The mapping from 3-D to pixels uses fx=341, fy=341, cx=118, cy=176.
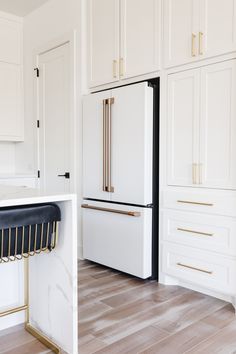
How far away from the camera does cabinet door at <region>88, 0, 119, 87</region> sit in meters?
3.25

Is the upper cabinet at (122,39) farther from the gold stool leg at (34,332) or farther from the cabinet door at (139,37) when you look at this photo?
the gold stool leg at (34,332)

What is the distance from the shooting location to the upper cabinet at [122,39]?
2.91 meters

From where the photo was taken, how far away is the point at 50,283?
1944mm

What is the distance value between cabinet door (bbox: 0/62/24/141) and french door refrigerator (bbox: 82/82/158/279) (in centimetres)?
149

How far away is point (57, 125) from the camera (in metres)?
4.00

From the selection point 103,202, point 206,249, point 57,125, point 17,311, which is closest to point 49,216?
point 17,311

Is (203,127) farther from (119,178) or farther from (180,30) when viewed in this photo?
(119,178)

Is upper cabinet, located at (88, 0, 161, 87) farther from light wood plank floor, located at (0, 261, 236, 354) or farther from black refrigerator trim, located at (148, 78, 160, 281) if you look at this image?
light wood plank floor, located at (0, 261, 236, 354)

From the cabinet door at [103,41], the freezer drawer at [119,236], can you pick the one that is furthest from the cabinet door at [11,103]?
the freezer drawer at [119,236]

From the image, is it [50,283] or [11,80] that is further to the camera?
[11,80]

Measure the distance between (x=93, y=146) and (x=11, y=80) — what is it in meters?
1.88

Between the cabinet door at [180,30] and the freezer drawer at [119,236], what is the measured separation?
4.22 ft

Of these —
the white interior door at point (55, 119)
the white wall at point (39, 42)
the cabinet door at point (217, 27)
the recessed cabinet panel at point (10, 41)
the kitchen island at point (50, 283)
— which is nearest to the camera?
the kitchen island at point (50, 283)

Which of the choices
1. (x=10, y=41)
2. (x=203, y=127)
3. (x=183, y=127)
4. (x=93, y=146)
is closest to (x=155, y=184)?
(x=183, y=127)
